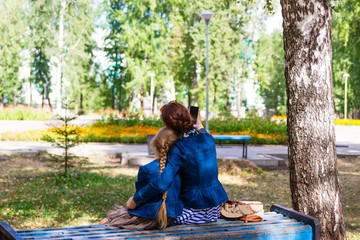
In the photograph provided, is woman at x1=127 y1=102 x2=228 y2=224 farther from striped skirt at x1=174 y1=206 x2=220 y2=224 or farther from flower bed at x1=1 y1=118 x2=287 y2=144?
flower bed at x1=1 y1=118 x2=287 y2=144

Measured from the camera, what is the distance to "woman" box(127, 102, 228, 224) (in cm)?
302

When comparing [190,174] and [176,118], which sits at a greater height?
[176,118]

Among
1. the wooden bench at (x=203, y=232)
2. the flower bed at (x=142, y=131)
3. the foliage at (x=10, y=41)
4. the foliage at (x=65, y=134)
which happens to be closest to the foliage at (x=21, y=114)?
the flower bed at (x=142, y=131)

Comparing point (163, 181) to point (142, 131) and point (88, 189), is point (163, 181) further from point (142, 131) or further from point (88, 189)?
point (142, 131)

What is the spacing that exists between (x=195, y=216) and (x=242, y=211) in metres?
0.37

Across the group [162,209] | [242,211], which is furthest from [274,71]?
[162,209]

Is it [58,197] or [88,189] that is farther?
[88,189]

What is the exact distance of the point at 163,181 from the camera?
299cm

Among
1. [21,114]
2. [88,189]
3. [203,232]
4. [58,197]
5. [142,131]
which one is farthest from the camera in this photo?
[21,114]

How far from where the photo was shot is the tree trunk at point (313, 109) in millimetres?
3666

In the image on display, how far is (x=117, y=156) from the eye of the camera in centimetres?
1209

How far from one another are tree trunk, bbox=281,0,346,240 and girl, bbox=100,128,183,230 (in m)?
1.25

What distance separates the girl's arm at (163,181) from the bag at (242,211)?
58 centimetres

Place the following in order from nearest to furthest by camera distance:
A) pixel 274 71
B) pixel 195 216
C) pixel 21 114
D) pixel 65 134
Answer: pixel 195 216 < pixel 65 134 < pixel 21 114 < pixel 274 71
